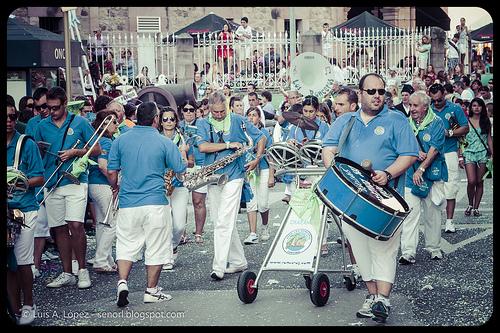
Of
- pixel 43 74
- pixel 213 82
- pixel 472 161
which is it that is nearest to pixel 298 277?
pixel 472 161

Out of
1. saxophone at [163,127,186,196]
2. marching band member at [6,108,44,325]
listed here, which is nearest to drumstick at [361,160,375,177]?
saxophone at [163,127,186,196]

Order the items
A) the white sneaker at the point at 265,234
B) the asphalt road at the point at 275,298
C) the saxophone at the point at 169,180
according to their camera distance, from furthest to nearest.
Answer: the white sneaker at the point at 265,234 → the saxophone at the point at 169,180 → the asphalt road at the point at 275,298

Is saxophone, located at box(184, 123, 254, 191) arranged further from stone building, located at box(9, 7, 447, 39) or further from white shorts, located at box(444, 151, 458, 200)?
stone building, located at box(9, 7, 447, 39)

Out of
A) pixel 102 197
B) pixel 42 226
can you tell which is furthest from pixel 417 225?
pixel 42 226

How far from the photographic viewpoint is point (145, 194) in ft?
28.1

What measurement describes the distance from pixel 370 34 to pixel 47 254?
66.0 ft

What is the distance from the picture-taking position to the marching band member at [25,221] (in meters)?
7.75

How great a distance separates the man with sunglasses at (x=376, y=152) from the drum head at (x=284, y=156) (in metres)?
1.41

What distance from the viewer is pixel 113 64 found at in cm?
2623

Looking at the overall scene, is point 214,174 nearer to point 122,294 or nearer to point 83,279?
point 83,279

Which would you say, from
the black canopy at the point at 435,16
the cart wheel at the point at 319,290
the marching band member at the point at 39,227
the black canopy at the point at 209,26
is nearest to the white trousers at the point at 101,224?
the marching band member at the point at 39,227

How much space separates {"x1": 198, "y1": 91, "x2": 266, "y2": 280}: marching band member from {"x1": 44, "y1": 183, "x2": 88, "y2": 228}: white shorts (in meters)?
1.34

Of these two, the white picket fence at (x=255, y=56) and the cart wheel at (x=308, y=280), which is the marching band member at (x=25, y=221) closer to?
the cart wheel at (x=308, y=280)

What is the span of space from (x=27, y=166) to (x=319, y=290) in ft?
8.15
